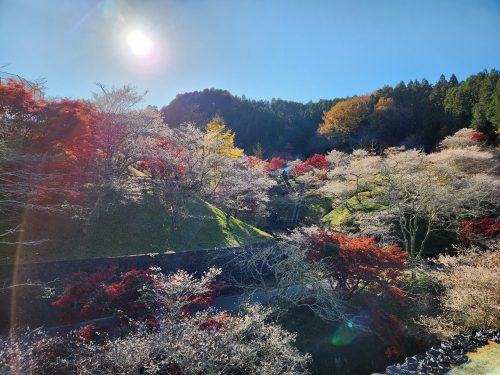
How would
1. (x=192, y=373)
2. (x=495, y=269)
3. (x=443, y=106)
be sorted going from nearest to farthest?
(x=192, y=373) → (x=495, y=269) → (x=443, y=106)

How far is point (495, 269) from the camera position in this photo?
10008 mm

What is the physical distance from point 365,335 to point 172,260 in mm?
9020

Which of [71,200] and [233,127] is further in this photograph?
[233,127]

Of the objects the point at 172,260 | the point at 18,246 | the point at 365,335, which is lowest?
the point at 365,335

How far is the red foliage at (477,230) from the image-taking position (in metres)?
18.3

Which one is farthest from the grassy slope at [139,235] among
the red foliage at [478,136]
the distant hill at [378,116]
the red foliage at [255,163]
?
the red foliage at [478,136]

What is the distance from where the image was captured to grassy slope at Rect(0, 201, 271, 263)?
12703 mm

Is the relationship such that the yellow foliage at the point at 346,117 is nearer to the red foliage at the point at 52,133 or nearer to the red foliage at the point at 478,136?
the red foliage at the point at 478,136

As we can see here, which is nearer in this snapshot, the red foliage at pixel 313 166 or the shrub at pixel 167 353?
the shrub at pixel 167 353

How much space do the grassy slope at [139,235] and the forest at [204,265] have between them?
9 cm

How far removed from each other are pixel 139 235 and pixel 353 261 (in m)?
10.6

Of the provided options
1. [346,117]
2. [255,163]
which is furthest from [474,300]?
[346,117]

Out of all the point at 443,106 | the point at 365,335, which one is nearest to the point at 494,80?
the point at 443,106

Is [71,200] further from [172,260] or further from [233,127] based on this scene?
[233,127]
